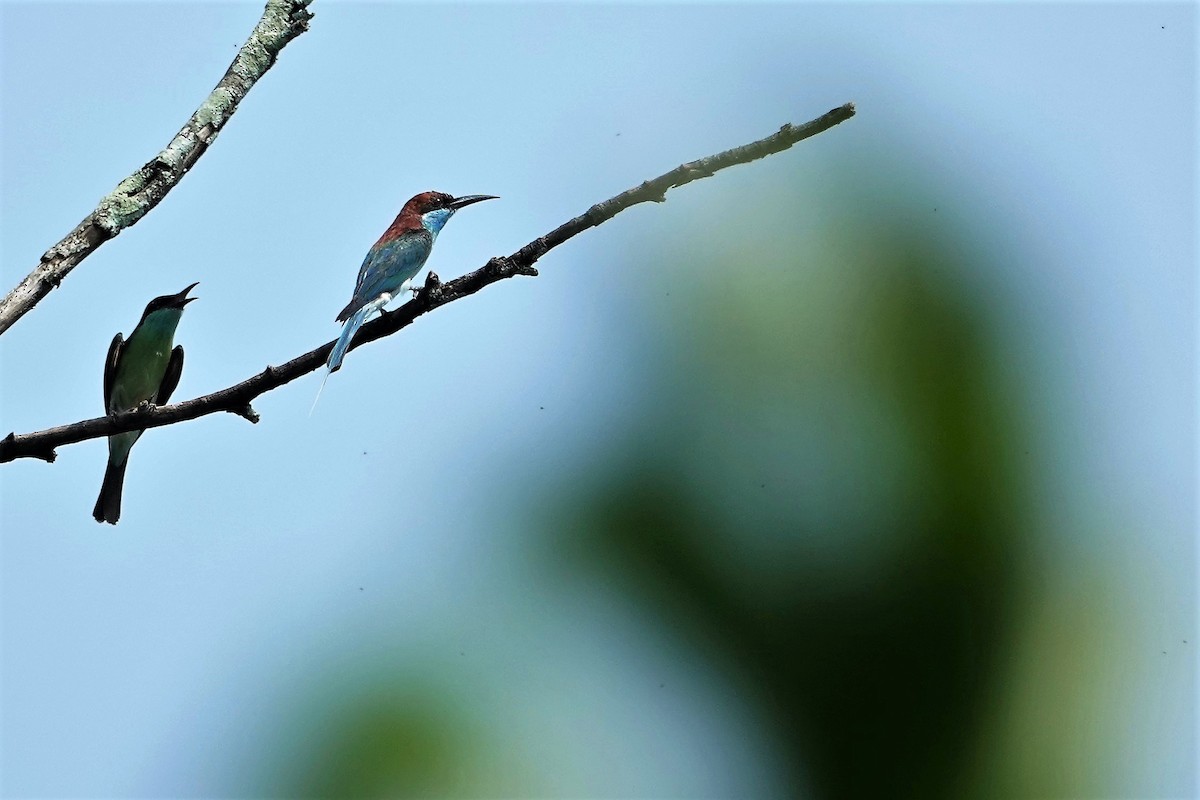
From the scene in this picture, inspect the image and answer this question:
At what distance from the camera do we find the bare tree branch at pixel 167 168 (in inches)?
105

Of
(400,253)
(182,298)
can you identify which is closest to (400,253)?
(400,253)

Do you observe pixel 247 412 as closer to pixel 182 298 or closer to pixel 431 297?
pixel 431 297

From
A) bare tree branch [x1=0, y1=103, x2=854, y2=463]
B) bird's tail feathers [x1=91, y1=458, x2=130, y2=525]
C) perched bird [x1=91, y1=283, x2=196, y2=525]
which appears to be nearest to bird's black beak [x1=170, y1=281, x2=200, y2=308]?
perched bird [x1=91, y1=283, x2=196, y2=525]

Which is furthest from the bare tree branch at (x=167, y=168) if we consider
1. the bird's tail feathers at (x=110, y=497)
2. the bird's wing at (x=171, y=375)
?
the bird's wing at (x=171, y=375)

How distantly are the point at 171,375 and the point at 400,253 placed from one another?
7.28ft

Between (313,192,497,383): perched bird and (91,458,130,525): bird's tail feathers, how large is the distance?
1.86 m

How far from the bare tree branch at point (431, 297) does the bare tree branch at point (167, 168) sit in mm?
423

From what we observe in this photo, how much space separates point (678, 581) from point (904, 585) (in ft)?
1.32

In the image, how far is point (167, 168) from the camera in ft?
9.59

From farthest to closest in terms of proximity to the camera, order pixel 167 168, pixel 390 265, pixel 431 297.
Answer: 1. pixel 390 265
2. pixel 431 297
3. pixel 167 168

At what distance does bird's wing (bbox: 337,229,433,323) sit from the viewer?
5.11m

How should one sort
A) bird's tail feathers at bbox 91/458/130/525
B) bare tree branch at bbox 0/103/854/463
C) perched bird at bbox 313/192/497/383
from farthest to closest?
bird's tail feathers at bbox 91/458/130/525 < perched bird at bbox 313/192/497/383 < bare tree branch at bbox 0/103/854/463

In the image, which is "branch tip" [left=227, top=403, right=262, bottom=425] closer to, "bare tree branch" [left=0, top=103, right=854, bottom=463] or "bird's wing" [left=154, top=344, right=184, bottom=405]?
"bare tree branch" [left=0, top=103, right=854, bottom=463]

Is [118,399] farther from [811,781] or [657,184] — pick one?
[811,781]
